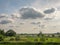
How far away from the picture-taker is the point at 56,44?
105ft

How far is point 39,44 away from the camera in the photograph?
105ft

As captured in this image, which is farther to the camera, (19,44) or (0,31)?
(0,31)

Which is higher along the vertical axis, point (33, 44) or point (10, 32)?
point (10, 32)

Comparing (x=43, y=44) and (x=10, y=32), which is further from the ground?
(x=10, y=32)

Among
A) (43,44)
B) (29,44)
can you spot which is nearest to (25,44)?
(29,44)

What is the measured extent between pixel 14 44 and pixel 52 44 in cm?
674

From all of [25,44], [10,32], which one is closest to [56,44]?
[25,44]

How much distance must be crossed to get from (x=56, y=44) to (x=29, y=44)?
4802mm

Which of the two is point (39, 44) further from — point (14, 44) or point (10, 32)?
point (10, 32)

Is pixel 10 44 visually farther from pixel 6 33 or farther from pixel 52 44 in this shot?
pixel 6 33

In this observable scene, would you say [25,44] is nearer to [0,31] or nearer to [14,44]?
[14,44]

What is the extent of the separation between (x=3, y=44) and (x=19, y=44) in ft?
9.45

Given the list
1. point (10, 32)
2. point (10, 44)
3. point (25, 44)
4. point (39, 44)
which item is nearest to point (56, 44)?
point (39, 44)

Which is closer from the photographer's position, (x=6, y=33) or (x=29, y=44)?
(x=29, y=44)
